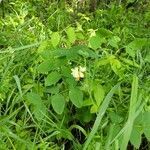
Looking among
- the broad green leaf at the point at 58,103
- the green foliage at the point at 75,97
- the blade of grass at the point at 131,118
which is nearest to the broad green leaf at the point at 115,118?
the green foliage at the point at 75,97

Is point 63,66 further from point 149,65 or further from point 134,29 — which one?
point 134,29

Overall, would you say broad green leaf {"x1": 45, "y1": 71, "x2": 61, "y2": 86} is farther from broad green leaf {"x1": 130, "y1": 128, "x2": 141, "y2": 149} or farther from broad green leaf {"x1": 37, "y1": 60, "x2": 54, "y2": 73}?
broad green leaf {"x1": 130, "y1": 128, "x2": 141, "y2": 149}

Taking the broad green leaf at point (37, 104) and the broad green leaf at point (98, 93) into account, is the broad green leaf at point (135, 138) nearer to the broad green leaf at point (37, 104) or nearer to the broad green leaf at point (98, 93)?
the broad green leaf at point (98, 93)

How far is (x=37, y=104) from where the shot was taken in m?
1.88

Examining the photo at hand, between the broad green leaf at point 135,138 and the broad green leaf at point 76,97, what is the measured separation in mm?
249

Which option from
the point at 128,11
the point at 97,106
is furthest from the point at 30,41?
the point at 128,11

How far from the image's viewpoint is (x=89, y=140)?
1.73 m

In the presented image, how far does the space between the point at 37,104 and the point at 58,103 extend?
0.10m

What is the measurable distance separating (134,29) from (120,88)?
1.11 m

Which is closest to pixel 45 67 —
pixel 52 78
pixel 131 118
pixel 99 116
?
pixel 52 78

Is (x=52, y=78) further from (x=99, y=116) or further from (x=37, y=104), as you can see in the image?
(x=99, y=116)

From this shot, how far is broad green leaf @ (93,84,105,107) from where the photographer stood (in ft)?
6.15

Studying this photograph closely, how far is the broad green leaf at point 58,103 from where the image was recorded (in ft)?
5.98

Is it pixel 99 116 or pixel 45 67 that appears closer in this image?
pixel 99 116
